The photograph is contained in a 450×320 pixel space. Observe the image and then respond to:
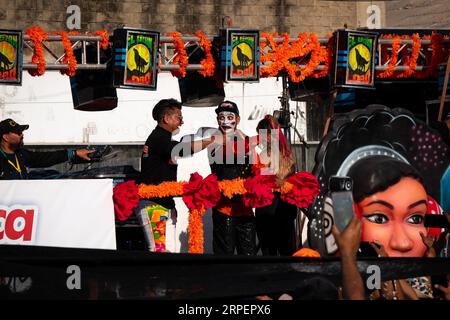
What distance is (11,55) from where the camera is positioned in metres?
9.75

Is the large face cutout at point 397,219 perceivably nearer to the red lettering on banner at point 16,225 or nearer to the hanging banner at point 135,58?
the red lettering on banner at point 16,225

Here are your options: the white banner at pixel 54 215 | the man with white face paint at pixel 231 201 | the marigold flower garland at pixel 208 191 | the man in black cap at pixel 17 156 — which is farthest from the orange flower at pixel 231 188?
the man in black cap at pixel 17 156

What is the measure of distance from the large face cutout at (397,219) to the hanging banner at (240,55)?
343 centimetres

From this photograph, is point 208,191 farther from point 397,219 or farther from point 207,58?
point 207,58

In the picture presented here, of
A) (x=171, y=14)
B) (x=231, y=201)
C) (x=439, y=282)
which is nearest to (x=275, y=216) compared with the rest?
(x=231, y=201)

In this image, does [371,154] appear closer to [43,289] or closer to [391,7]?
[43,289]

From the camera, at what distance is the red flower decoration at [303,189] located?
24.0ft

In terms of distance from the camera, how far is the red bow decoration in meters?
7.32

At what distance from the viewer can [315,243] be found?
6.85m

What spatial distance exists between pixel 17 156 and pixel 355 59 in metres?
4.23

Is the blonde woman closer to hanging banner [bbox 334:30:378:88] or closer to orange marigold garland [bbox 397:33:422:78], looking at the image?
hanging banner [bbox 334:30:378:88]

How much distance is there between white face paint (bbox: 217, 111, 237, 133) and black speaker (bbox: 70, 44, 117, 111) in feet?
8.24

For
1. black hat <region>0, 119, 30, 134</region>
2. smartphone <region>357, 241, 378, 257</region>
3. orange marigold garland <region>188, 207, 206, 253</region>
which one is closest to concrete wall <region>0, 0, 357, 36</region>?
black hat <region>0, 119, 30, 134</region>

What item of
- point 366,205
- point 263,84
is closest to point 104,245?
point 366,205
